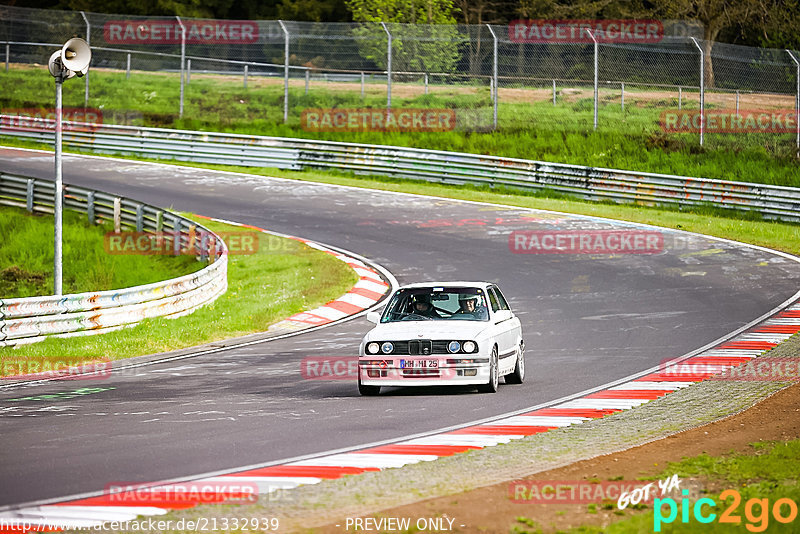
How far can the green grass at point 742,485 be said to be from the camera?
6.70m

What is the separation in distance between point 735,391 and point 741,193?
1787cm

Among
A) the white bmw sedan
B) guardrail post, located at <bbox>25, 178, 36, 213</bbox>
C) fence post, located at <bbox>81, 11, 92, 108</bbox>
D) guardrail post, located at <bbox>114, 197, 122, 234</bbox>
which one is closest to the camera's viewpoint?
the white bmw sedan

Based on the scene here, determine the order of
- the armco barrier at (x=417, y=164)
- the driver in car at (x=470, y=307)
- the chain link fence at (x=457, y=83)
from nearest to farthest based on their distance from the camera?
the driver in car at (x=470, y=307)
the armco barrier at (x=417, y=164)
the chain link fence at (x=457, y=83)

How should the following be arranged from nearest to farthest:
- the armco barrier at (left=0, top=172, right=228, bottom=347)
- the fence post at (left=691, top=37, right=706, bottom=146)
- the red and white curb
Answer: the red and white curb
the armco barrier at (left=0, top=172, right=228, bottom=347)
the fence post at (left=691, top=37, right=706, bottom=146)

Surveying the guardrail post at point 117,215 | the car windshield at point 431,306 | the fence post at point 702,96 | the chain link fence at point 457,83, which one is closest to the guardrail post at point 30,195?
the guardrail post at point 117,215

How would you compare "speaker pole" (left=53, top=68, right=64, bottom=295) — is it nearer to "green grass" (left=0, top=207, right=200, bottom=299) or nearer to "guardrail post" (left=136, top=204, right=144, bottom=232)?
"green grass" (left=0, top=207, right=200, bottom=299)

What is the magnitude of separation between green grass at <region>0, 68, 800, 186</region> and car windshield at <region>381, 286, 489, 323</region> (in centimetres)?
1996

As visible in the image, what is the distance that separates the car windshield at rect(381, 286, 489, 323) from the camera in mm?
13344

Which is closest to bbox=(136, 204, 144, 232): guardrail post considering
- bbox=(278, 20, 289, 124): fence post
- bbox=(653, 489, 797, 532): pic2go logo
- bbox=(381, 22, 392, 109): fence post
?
bbox=(278, 20, 289, 124): fence post

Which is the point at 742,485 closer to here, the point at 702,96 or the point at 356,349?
the point at 356,349

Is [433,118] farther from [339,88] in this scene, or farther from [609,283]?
[609,283]

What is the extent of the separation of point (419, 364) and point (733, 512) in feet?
19.1

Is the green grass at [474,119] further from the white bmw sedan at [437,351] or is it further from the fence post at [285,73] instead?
the white bmw sedan at [437,351]

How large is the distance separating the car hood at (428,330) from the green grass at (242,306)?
5.28 m
